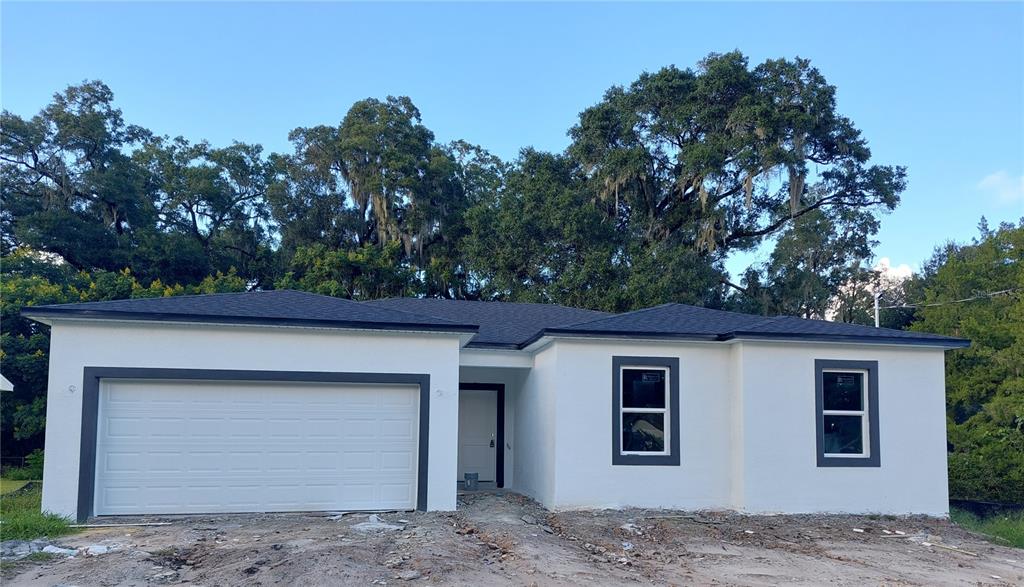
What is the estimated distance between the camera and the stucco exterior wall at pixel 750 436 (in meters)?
11.7

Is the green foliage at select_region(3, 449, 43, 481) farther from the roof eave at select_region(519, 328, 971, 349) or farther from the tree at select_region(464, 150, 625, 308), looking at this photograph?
the tree at select_region(464, 150, 625, 308)

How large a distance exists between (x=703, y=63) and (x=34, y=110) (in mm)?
22865

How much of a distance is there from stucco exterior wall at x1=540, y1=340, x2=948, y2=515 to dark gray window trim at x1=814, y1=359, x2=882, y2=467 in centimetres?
8

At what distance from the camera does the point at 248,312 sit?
11016 mm

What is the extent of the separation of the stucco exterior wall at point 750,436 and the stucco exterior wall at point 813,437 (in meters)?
0.02

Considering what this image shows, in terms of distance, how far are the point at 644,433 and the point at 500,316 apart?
4952 mm

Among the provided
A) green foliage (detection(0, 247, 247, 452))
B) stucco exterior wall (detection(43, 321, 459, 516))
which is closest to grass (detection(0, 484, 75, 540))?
stucco exterior wall (detection(43, 321, 459, 516))

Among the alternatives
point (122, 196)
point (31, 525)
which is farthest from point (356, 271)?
point (31, 525)

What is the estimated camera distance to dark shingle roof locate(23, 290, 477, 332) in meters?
10.4

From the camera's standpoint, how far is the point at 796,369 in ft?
39.5

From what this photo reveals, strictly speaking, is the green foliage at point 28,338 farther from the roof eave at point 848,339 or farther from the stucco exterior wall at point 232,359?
the roof eave at point 848,339

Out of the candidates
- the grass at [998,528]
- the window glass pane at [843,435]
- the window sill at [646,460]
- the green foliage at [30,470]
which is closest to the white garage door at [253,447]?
the window sill at [646,460]

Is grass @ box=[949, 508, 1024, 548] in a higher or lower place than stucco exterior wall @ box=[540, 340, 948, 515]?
lower

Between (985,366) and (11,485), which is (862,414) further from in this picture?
(11,485)
